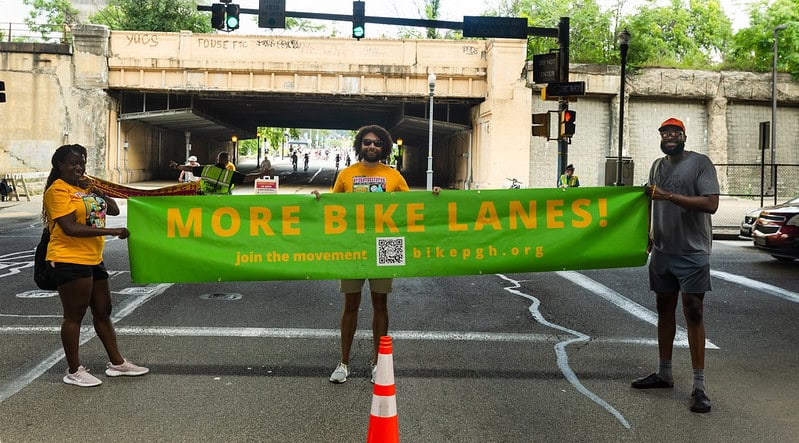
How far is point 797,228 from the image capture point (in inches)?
509

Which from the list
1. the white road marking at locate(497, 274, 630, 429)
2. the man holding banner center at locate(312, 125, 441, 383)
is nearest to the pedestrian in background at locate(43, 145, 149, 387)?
the man holding banner center at locate(312, 125, 441, 383)

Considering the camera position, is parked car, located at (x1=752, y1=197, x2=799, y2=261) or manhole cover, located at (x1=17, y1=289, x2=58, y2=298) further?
parked car, located at (x1=752, y1=197, x2=799, y2=261)

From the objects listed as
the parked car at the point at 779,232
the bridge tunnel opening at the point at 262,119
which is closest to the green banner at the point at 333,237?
the parked car at the point at 779,232

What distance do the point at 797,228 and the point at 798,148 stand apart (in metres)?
28.3

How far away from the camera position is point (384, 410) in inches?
146

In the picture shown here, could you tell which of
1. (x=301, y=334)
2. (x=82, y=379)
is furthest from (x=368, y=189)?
(x=82, y=379)

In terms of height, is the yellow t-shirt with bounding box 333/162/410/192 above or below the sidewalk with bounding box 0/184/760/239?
above

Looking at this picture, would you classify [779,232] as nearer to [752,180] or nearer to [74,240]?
[74,240]

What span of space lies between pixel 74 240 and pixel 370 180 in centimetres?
230

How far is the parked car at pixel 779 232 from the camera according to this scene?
1292 centimetres

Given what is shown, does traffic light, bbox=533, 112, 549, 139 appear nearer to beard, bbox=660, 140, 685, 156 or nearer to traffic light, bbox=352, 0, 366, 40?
traffic light, bbox=352, 0, 366, 40

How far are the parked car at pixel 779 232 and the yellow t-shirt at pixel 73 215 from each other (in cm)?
1162

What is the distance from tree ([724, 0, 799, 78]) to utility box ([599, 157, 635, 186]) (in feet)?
55.0

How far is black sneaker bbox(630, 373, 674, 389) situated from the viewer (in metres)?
5.73
